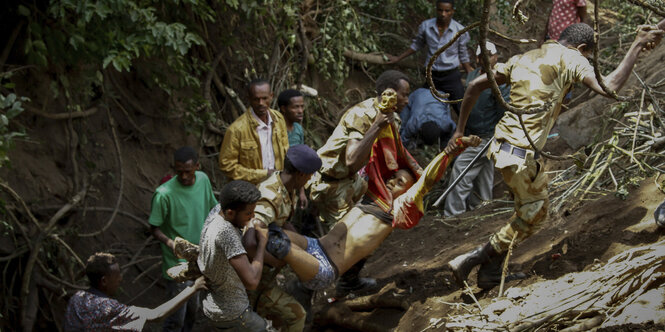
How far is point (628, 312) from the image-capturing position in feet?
10.6

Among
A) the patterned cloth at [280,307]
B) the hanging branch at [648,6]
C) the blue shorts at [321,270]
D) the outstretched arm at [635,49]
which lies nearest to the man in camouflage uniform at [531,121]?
the outstretched arm at [635,49]

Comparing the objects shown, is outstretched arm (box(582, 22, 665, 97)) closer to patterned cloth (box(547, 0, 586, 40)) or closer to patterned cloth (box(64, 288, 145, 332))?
patterned cloth (box(64, 288, 145, 332))

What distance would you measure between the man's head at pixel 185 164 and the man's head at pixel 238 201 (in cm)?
141

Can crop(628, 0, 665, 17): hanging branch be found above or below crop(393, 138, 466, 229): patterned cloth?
above

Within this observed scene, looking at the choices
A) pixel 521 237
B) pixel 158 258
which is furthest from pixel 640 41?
pixel 158 258

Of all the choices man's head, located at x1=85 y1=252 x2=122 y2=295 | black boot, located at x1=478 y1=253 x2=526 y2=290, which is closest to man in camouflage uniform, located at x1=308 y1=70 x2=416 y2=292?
black boot, located at x1=478 y1=253 x2=526 y2=290

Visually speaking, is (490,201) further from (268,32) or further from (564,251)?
(268,32)

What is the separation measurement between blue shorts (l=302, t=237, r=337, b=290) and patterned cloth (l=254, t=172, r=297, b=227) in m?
0.28

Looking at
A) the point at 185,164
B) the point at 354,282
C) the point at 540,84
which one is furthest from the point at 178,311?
the point at 540,84

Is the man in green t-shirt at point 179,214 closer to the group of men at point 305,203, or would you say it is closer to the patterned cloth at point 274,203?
the group of men at point 305,203

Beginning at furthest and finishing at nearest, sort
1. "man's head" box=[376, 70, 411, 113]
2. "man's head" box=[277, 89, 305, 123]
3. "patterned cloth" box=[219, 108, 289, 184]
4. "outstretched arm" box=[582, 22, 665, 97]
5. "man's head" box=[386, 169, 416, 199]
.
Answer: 1. "man's head" box=[277, 89, 305, 123]
2. "patterned cloth" box=[219, 108, 289, 184]
3. "man's head" box=[386, 169, 416, 199]
4. "man's head" box=[376, 70, 411, 113]
5. "outstretched arm" box=[582, 22, 665, 97]

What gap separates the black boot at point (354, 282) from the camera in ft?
17.5

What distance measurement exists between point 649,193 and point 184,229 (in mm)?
3459

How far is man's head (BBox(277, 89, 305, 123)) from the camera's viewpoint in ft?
20.7
